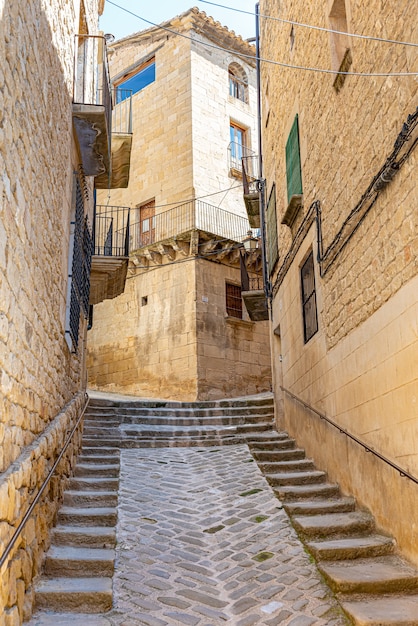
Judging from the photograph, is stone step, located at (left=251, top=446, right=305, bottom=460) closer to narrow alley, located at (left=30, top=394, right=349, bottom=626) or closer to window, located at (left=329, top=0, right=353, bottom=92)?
narrow alley, located at (left=30, top=394, right=349, bottom=626)

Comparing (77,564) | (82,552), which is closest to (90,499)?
(82,552)

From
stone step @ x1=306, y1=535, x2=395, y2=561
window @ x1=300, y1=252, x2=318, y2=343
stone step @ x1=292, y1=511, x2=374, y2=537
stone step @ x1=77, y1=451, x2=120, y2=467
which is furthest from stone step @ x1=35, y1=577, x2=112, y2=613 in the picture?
window @ x1=300, y1=252, x2=318, y2=343

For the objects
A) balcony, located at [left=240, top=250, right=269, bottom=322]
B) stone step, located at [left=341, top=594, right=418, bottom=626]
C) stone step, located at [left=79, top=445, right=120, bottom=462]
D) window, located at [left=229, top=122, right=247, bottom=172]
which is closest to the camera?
stone step, located at [left=341, top=594, right=418, bottom=626]

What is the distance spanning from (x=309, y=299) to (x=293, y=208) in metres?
1.48

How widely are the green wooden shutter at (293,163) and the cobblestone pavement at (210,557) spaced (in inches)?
174

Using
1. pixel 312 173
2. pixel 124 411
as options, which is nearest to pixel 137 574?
pixel 312 173

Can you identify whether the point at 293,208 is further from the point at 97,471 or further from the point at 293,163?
the point at 97,471

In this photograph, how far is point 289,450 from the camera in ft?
28.5

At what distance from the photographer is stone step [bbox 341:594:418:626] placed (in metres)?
3.74

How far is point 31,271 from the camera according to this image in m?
4.12

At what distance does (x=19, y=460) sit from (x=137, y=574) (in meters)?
1.69

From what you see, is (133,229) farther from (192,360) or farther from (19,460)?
(19,460)

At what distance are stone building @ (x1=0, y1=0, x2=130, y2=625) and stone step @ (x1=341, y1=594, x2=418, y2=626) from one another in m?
2.22

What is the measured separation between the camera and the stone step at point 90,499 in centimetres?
589
